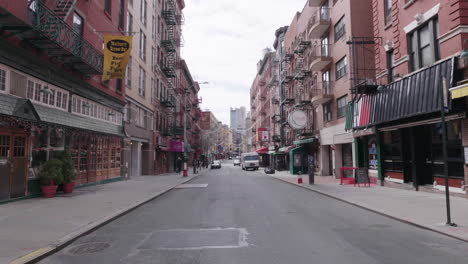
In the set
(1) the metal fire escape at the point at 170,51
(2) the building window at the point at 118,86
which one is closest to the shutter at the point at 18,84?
(2) the building window at the point at 118,86

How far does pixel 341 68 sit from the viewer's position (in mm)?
26141

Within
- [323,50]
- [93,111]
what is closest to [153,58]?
[93,111]

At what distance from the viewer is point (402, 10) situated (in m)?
17.1

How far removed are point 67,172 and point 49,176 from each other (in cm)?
115

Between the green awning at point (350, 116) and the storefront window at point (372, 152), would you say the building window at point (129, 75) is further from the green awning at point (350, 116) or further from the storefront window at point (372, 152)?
the storefront window at point (372, 152)

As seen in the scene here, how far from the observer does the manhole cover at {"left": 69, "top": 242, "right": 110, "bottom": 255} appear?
647 centimetres

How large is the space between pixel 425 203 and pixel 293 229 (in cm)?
674

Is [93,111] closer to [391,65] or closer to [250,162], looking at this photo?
[391,65]

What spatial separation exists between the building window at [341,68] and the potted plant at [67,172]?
19.5 m

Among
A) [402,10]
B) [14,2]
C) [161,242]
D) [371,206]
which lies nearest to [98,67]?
[14,2]

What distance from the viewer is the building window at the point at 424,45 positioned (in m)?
14.6

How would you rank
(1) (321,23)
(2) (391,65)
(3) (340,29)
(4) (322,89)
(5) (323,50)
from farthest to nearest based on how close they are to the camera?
1. (4) (322,89)
2. (5) (323,50)
3. (1) (321,23)
4. (3) (340,29)
5. (2) (391,65)

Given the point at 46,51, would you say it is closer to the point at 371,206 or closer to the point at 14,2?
the point at 14,2

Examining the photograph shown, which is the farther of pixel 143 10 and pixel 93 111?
pixel 143 10
